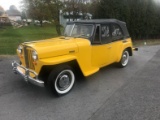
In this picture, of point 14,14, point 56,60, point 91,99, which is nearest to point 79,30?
point 56,60

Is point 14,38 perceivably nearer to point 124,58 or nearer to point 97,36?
point 124,58

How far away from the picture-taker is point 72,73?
441 cm

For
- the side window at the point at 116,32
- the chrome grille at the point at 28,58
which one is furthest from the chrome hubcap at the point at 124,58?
the chrome grille at the point at 28,58

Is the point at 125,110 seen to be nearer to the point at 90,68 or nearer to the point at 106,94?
the point at 106,94

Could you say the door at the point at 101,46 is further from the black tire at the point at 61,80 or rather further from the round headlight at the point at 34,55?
the round headlight at the point at 34,55

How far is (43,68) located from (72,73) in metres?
0.74

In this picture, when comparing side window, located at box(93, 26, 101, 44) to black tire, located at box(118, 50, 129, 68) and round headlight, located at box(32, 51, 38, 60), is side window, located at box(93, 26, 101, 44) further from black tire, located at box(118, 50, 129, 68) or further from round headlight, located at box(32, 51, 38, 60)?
round headlight, located at box(32, 51, 38, 60)

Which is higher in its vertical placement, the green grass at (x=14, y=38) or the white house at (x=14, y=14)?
the white house at (x=14, y=14)

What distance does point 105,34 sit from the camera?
5414 millimetres

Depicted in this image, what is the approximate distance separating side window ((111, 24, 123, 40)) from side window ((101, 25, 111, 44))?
0.29 meters

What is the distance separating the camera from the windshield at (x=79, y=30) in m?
5.12

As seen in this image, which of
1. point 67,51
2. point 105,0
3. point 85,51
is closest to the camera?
point 67,51

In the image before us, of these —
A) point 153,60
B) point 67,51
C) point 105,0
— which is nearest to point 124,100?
point 67,51

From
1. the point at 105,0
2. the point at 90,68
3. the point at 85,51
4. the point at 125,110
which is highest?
the point at 105,0
